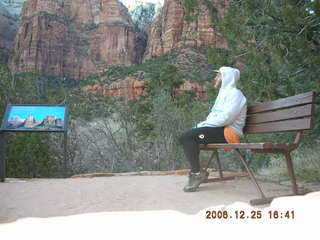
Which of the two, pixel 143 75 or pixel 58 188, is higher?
pixel 143 75

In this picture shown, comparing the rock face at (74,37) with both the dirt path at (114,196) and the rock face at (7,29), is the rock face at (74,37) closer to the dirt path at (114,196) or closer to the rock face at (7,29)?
the rock face at (7,29)

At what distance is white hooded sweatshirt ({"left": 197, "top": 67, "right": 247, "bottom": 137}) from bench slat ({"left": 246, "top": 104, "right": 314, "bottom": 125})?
201mm

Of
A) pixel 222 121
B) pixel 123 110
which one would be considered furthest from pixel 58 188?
pixel 123 110

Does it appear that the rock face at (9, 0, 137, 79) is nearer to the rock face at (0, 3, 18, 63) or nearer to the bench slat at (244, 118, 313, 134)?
the rock face at (0, 3, 18, 63)

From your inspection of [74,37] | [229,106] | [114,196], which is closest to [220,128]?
[229,106]

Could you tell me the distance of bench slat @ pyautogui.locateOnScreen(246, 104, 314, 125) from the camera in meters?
2.85

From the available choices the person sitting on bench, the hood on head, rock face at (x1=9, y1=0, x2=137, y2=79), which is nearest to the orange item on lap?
the person sitting on bench

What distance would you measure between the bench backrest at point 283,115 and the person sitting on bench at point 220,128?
0.21 meters

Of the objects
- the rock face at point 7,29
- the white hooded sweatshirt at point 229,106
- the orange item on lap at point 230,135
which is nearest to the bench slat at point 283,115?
the white hooded sweatshirt at point 229,106

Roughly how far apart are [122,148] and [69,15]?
77.8m

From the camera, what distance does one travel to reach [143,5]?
92500mm

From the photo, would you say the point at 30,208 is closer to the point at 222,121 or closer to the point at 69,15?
the point at 222,121
